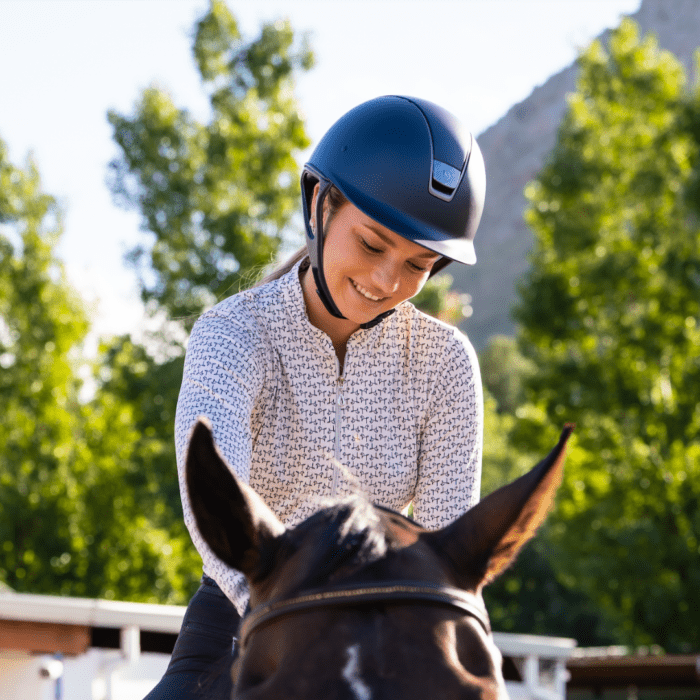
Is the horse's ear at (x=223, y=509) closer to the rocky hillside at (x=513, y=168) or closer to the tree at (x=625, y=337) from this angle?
the tree at (x=625, y=337)

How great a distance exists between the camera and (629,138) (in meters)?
18.8

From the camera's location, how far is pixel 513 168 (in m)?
132

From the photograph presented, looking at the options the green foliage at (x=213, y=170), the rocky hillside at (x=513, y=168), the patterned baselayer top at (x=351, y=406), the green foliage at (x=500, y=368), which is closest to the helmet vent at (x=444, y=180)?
the patterned baselayer top at (x=351, y=406)

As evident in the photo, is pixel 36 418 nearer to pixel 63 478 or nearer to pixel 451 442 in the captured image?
pixel 63 478

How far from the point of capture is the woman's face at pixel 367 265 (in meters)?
2.37

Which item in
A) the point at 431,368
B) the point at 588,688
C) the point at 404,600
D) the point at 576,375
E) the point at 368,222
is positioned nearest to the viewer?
the point at 404,600

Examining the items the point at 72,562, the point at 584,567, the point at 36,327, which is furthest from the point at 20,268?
the point at 584,567

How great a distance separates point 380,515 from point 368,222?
42.3 inches

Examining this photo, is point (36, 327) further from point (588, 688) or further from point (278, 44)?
point (588, 688)

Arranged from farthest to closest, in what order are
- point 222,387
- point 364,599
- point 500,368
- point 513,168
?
1. point 513,168
2. point 500,368
3. point 222,387
4. point 364,599

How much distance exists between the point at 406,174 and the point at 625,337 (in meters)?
16.6

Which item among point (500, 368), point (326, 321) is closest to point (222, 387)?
point (326, 321)

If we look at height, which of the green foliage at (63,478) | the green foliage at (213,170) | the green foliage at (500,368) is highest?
the green foliage at (213,170)

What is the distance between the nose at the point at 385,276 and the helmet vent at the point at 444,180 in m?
0.26
